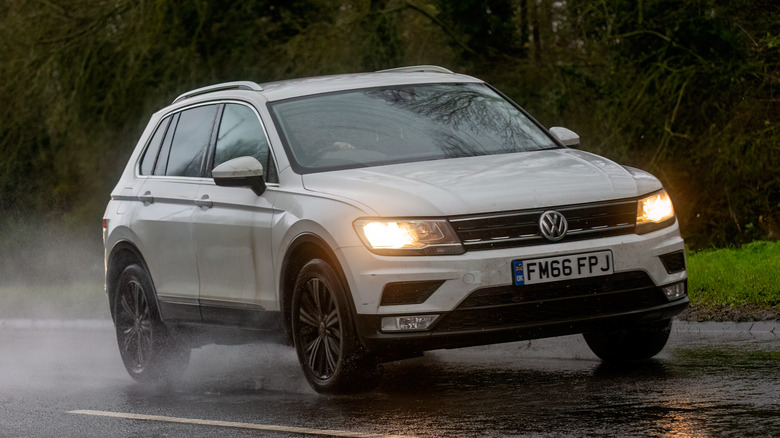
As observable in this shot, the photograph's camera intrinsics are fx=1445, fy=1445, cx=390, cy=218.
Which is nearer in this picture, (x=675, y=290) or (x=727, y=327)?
(x=675, y=290)

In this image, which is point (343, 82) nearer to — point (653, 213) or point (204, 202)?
point (204, 202)

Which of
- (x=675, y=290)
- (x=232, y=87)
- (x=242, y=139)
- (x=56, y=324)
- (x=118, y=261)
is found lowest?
(x=56, y=324)

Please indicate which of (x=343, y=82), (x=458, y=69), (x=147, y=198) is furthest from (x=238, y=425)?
(x=458, y=69)

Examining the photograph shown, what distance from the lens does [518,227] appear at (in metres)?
7.82

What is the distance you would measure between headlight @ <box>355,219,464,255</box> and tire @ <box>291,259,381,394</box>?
0.35m

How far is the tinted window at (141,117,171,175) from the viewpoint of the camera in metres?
11.0

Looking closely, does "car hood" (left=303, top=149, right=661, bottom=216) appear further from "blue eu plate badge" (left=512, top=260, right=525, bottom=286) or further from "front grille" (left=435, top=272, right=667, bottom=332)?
"front grille" (left=435, top=272, right=667, bottom=332)

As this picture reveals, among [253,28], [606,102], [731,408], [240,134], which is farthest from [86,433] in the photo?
[253,28]

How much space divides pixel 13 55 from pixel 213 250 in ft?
49.6

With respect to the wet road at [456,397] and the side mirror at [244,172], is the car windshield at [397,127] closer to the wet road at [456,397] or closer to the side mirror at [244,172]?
the side mirror at [244,172]

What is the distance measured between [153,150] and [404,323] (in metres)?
3.89

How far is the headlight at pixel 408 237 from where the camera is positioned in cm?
777

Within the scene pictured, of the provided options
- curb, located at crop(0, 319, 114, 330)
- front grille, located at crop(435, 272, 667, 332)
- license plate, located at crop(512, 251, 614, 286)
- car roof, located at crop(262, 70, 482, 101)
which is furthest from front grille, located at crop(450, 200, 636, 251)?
curb, located at crop(0, 319, 114, 330)

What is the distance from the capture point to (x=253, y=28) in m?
22.2
